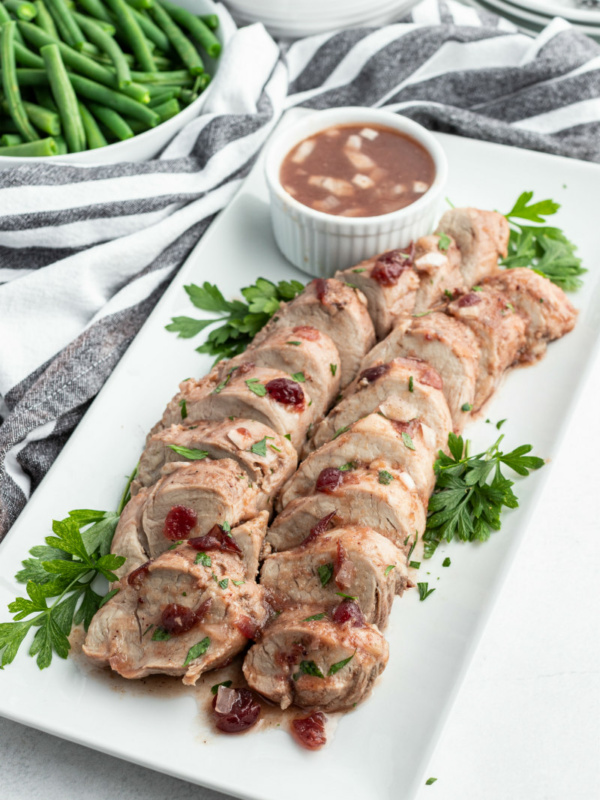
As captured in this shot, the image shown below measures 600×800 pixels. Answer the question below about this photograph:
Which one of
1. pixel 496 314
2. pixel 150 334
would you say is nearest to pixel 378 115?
pixel 496 314

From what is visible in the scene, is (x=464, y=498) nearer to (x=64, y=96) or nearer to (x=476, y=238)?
(x=476, y=238)

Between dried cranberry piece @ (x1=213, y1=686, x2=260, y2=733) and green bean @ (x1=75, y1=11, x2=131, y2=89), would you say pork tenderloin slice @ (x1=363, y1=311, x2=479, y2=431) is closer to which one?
dried cranberry piece @ (x1=213, y1=686, x2=260, y2=733)

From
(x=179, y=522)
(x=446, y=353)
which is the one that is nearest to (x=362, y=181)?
(x=446, y=353)

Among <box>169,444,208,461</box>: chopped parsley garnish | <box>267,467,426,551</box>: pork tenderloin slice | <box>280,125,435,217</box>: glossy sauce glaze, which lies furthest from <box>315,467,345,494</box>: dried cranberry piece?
<box>280,125,435,217</box>: glossy sauce glaze

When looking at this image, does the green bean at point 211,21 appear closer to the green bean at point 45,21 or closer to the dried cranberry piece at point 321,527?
the green bean at point 45,21

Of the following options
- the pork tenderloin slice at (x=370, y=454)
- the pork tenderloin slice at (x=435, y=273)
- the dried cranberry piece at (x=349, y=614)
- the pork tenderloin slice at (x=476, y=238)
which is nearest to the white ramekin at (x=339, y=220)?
the pork tenderloin slice at (x=476, y=238)

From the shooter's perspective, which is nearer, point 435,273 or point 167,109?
point 435,273
